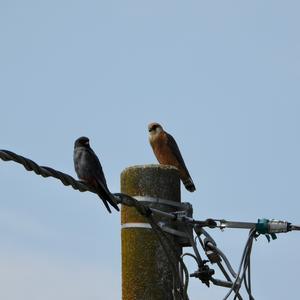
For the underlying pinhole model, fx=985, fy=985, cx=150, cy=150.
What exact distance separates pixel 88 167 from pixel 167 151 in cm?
643

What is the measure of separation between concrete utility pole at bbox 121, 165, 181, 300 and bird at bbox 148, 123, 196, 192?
799 centimetres

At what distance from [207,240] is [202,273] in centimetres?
22

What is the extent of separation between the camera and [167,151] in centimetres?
1391

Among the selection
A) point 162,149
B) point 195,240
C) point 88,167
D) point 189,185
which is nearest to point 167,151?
point 162,149

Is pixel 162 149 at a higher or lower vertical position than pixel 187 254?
higher

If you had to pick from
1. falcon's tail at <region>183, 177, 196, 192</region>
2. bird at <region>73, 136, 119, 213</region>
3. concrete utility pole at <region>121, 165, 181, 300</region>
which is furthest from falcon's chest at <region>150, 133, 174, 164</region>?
concrete utility pole at <region>121, 165, 181, 300</region>

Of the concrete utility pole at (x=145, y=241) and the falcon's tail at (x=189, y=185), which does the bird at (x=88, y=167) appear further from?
the falcon's tail at (x=189, y=185)

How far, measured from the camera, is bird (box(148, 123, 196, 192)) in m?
13.7

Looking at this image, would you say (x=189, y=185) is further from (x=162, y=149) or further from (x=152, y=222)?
(x=152, y=222)

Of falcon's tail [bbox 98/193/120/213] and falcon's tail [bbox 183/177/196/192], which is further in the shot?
falcon's tail [bbox 183/177/196/192]

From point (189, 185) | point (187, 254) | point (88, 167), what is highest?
point (189, 185)

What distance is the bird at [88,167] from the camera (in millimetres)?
6137

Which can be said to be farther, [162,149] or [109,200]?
[162,149]

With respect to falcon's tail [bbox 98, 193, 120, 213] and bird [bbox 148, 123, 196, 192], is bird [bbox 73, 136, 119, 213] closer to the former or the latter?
falcon's tail [bbox 98, 193, 120, 213]
